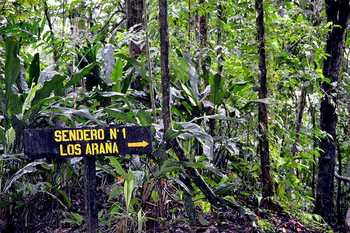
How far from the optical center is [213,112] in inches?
152

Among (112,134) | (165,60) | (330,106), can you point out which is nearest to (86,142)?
(112,134)

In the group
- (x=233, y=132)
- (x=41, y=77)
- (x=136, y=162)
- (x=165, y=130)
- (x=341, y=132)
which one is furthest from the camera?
(x=341, y=132)

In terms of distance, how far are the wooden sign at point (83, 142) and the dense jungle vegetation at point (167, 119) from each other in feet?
0.66

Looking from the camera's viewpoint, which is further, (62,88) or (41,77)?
(41,77)

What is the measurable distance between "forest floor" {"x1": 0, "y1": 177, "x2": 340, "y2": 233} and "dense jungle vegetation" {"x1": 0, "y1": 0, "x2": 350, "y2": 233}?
1cm

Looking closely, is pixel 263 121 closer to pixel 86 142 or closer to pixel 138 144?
pixel 138 144

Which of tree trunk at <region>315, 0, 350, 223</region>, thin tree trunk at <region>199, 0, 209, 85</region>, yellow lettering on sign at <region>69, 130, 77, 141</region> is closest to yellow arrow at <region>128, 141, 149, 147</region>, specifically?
yellow lettering on sign at <region>69, 130, 77, 141</region>

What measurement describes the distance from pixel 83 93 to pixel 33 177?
0.81 metres

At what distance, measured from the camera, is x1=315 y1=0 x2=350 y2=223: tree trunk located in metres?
5.12

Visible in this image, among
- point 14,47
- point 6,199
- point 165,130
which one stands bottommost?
point 6,199

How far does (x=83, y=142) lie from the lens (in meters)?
2.48

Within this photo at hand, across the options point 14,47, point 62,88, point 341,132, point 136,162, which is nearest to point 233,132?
point 136,162

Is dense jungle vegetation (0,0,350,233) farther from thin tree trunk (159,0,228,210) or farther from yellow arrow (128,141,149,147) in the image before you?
yellow arrow (128,141,149,147)

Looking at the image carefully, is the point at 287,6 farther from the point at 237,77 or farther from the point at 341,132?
the point at 341,132
